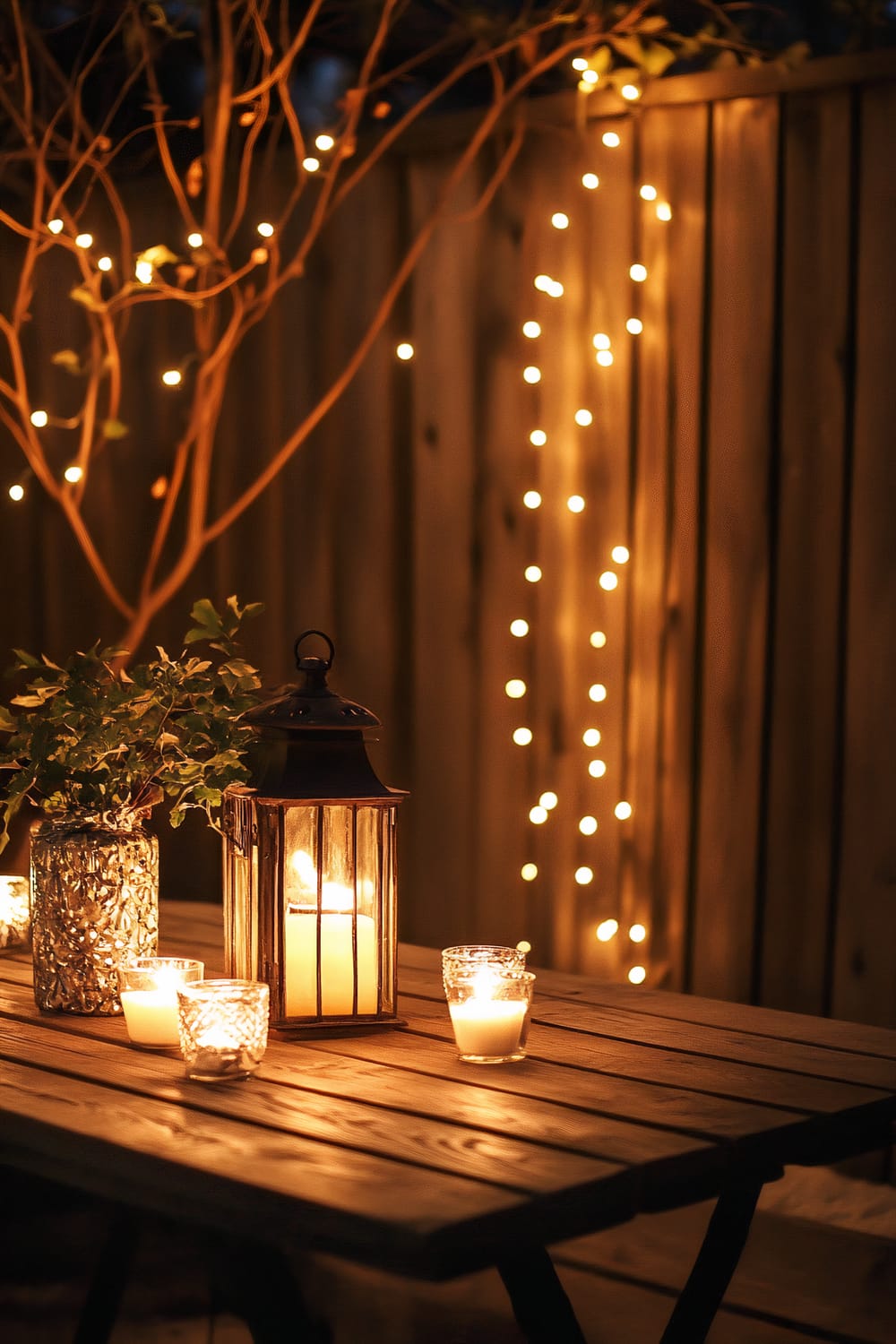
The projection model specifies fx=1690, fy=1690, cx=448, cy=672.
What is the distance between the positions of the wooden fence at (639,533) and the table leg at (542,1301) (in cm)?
136

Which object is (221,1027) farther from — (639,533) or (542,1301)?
(639,533)

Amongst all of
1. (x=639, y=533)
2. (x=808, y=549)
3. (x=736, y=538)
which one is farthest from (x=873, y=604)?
(x=639, y=533)

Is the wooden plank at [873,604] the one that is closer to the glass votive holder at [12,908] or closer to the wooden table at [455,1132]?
the wooden table at [455,1132]

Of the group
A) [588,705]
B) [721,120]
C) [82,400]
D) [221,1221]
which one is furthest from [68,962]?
[82,400]

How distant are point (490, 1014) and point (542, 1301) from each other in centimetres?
24

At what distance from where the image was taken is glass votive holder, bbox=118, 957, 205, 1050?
4.99 feet

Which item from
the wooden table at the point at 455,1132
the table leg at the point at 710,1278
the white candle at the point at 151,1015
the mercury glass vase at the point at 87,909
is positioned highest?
the mercury glass vase at the point at 87,909

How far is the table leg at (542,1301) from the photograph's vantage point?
4.59 feet

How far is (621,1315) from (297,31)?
8.41ft

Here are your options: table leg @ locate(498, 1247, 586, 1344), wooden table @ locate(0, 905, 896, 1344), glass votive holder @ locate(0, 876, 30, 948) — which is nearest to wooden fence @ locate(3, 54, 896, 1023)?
wooden table @ locate(0, 905, 896, 1344)

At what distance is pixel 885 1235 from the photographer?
257 centimetres

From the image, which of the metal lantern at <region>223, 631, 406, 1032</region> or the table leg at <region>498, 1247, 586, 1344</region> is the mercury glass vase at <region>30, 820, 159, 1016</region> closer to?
the metal lantern at <region>223, 631, 406, 1032</region>

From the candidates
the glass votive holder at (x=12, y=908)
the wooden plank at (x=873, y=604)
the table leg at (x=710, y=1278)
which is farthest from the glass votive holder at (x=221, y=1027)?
the wooden plank at (x=873, y=604)

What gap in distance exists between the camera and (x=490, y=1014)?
58.3 inches
